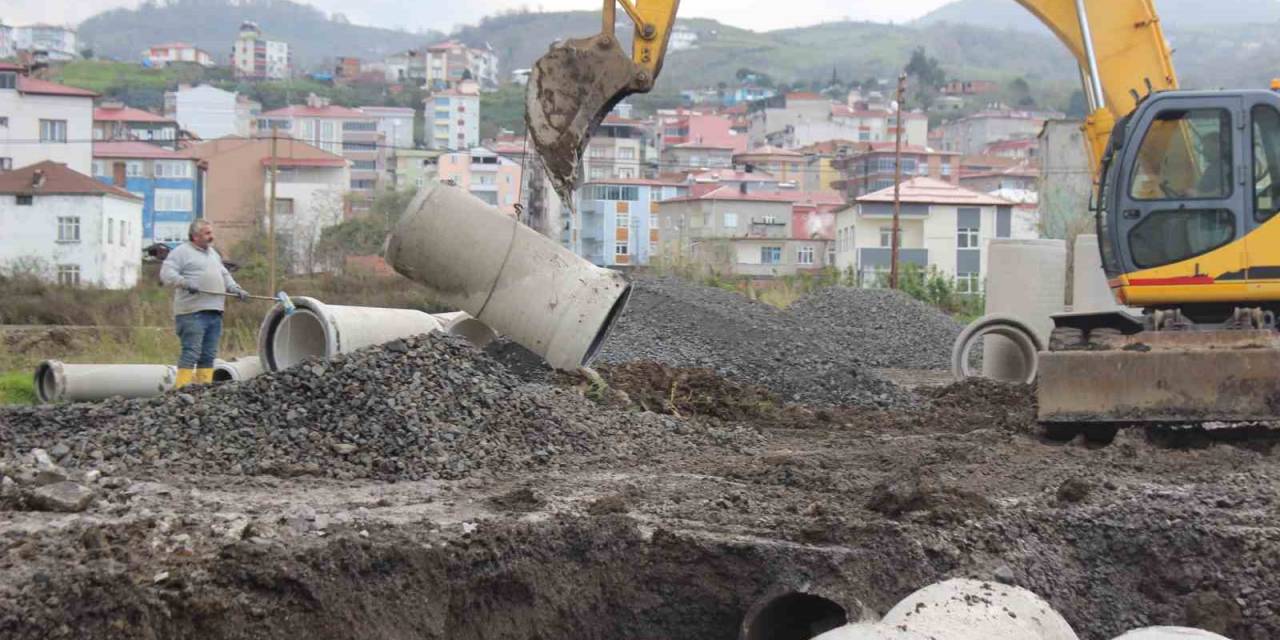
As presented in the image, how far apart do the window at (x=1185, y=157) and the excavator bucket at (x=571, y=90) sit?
342 cm

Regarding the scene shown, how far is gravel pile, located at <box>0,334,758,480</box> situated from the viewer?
25.3 ft

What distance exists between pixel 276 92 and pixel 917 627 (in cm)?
15457

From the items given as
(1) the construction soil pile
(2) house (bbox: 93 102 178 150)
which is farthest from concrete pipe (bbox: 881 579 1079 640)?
(2) house (bbox: 93 102 178 150)

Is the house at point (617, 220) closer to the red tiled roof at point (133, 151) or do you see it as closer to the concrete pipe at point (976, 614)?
the red tiled roof at point (133, 151)

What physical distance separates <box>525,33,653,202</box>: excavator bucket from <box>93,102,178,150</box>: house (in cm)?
8511

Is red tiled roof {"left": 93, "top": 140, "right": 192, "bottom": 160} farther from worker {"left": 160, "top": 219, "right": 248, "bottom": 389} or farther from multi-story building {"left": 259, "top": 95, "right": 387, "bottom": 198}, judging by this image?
worker {"left": 160, "top": 219, "right": 248, "bottom": 389}

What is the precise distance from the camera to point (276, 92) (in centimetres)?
15212

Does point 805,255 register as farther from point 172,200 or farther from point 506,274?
point 506,274

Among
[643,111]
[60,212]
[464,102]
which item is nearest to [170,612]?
[60,212]

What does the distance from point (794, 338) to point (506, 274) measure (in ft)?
19.9

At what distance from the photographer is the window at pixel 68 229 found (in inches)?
2065

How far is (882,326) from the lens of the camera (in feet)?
71.3

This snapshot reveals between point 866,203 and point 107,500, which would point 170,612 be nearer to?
point 107,500

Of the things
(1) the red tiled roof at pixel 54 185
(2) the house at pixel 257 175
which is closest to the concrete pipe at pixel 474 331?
(1) the red tiled roof at pixel 54 185
